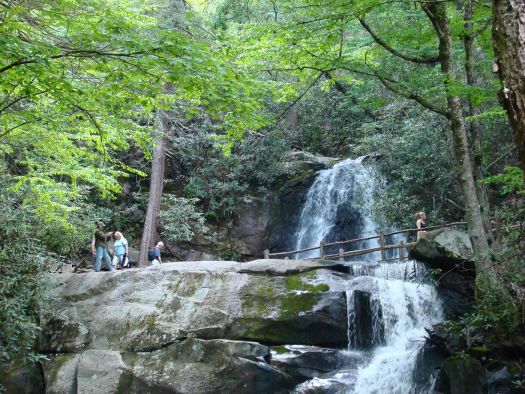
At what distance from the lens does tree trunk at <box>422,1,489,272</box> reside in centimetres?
833

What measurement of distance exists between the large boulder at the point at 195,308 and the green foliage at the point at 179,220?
287 inches

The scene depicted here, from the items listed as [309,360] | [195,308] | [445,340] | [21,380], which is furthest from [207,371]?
[445,340]

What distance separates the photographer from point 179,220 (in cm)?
1838

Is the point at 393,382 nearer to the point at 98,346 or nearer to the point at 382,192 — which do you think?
the point at 98,346

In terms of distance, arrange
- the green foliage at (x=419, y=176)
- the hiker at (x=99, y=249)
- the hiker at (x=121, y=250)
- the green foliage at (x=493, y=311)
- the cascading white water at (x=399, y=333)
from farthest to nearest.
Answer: the green foliage at (x=419, y=176) → the hiker at (x=121, y=250) → the hiker at (x=99, y=249) → the cascading white water at (x=399, y=333) → the green foliage at (x=493, y=311)

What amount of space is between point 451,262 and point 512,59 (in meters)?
9.15

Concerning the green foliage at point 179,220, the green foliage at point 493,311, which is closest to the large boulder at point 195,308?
the green foliage at point 493,311

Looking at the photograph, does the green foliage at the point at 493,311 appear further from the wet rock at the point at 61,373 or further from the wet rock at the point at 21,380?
the wet rock at the point at 21,380

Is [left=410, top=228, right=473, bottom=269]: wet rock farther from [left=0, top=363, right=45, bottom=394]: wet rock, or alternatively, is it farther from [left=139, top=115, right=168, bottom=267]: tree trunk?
[left=139, top=115, right=168, bottom=267]: tree trunk

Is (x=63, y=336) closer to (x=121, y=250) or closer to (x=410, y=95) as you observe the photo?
(x=121, y=250)

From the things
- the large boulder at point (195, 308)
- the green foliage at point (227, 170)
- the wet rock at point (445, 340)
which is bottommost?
the wet rock at point (445, 340)

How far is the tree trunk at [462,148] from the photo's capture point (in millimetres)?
8328

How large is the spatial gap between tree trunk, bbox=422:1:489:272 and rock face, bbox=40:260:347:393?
3.05m

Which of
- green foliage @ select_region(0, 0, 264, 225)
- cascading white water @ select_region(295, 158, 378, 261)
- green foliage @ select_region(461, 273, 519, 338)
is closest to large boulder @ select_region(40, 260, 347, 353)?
green foliage @ select_region(461, 273, 519, 338)
